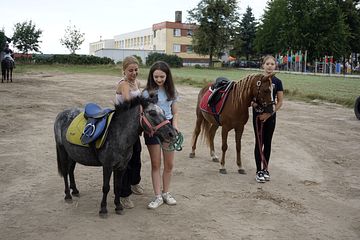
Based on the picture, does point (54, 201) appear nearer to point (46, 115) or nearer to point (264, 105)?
point (264, 105)

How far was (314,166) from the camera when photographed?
698 centimetres

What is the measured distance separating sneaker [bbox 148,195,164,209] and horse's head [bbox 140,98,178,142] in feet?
3.19

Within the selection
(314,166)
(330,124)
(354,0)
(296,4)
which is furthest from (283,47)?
(314,166)

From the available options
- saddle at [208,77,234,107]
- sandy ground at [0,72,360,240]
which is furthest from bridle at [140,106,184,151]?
saddle at [208,77,234,107]

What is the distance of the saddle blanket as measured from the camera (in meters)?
6.46

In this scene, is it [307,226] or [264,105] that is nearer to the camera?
[307,226]

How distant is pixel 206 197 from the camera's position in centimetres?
526

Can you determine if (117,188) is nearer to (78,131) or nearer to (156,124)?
(78,131)

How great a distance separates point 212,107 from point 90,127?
108 inches

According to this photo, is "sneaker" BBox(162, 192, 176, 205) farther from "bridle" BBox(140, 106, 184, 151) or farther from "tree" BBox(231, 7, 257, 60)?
"tree" BBox(231, 7, 257, 60)

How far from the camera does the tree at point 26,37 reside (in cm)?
4904

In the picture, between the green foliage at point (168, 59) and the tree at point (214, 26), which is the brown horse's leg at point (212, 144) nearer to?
the green foliage at point (168, 59)

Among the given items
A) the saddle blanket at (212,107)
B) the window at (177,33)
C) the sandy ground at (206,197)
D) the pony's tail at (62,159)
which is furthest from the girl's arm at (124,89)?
the window at (177,33)

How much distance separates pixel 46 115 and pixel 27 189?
647cm
